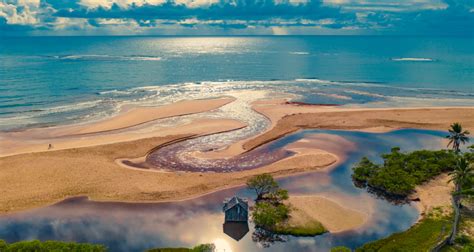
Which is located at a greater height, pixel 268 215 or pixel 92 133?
pixel 268 215

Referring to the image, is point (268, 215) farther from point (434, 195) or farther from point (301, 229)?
point (434, 195)

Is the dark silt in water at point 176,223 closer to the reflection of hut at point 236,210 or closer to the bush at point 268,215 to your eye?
the reflection of hut at point 236,210

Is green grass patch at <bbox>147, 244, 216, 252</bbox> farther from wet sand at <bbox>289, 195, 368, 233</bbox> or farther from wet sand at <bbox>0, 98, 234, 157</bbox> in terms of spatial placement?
wet sand at <bbox>0, 98, 234, 157</bbox>

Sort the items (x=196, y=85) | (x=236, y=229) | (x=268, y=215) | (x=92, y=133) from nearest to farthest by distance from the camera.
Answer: (x=268, y=215) < (x=236, y=229) < (x=92, y=133) < (x=196, y=85)

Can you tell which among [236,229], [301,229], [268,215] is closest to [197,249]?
[236,229]

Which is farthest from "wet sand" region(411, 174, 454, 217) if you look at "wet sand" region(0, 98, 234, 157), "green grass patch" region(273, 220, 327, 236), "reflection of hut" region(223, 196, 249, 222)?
"wet sand" region(0, 98, 234, 157)

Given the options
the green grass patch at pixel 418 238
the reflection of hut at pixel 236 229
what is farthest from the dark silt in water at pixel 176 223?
the green grass patch at pixel 418 238
